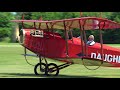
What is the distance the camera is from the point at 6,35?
7.43 meters

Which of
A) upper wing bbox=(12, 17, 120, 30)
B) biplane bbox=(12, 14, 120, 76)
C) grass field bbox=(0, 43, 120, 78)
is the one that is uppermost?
upper wing bbox=(12, 17, 120, 30)

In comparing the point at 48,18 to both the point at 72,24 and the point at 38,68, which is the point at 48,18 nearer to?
the point at 72,24

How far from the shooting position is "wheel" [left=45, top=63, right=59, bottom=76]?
7.48 m

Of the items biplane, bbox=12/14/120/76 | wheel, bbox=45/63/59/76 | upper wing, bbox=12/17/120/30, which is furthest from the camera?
wheel, bbox=45/63/59/76

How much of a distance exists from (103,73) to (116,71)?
14.5 inches

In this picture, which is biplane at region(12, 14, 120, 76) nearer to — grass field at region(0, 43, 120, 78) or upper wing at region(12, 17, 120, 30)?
upper wing at region(12, 17, 120, 30)

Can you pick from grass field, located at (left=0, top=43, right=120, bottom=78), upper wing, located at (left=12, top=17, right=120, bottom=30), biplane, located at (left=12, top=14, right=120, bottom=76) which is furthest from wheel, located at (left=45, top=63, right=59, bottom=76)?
upper wing, located at (left=12, top=17, right=120, bottom=30)

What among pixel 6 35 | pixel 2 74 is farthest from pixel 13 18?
pixel 2 74

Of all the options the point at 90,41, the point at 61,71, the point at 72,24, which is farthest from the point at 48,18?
the point at 61,71

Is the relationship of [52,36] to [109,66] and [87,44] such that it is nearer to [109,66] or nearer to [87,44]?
[87,44]

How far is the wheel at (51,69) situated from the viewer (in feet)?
24.5

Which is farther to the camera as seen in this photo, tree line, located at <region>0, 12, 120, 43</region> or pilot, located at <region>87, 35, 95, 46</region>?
pilot, located at <region>87, 35, 95, 46</region>

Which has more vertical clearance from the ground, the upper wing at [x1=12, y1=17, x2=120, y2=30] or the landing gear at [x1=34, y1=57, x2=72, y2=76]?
the upper wing at [x1=12, y1=17, x2=120, y2=30]
